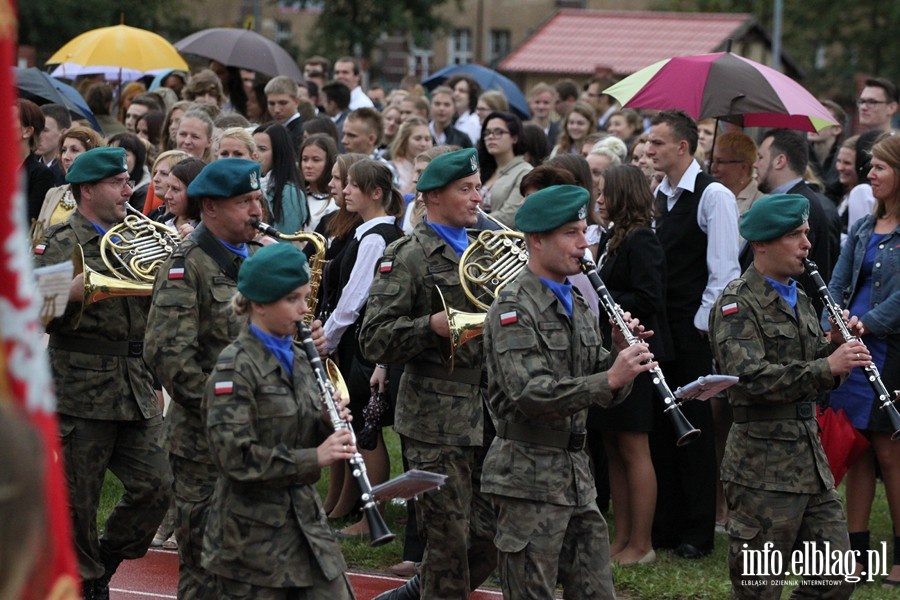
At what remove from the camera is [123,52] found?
1400cm

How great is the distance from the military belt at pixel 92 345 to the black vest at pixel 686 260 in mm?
3310

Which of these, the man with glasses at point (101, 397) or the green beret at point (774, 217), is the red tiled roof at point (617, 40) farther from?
the man with glasses at point (101, 397)

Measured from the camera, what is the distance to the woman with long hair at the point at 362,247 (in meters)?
8.18

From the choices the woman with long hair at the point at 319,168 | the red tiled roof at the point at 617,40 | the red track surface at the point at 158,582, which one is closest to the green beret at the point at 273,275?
the red track surface at the point at 158,582

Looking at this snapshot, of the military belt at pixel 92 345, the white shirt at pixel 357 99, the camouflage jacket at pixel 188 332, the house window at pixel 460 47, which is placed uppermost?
the camouflage jacket at pixel 188 332

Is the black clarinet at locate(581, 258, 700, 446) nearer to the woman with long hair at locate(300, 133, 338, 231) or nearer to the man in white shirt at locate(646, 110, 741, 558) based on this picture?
the man in white shirt at locate(646, 110, 741, 558)

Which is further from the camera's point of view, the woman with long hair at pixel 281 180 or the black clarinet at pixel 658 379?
the woman with long hair at pixel 281 180

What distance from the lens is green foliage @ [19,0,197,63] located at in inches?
1262

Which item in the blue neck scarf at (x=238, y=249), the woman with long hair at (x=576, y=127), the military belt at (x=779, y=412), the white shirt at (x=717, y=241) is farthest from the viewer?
the woman with long hair at (x=576, y=127)

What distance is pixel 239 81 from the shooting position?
558 inches

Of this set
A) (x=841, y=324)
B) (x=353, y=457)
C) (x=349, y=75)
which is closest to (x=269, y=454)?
(x=353, y=457)

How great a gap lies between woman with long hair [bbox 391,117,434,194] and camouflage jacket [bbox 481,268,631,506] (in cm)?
520

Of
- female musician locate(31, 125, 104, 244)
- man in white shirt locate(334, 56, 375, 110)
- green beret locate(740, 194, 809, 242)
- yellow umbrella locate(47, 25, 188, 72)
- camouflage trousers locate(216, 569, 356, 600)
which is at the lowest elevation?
man in white shirt locate(334, 56, 375, 110)

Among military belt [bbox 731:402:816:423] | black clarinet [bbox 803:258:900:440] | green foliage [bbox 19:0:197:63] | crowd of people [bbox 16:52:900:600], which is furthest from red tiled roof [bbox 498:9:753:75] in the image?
military belt [bbox 731:402:816:423]
